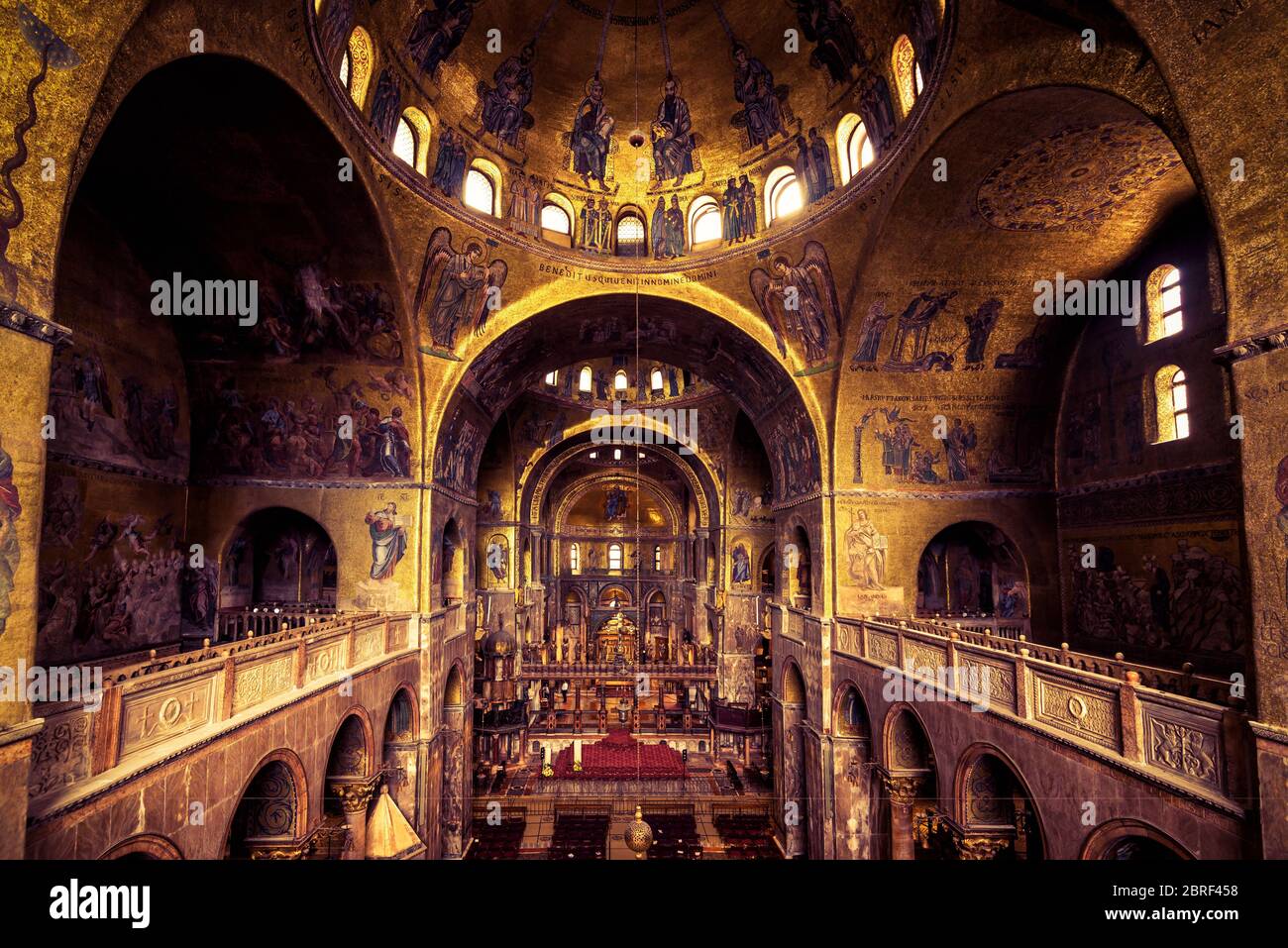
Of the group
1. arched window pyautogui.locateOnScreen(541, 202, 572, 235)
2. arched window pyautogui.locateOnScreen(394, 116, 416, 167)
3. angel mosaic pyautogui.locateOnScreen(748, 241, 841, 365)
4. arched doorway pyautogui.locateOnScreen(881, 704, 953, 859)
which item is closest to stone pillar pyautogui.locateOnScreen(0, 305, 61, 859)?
arched window pyautogui.locateOnScreen(394, 116, 416, 167)

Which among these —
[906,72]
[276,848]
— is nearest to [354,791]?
[276,848]

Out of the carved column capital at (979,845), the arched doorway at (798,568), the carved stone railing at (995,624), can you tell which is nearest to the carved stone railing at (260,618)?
the arched doorway at (798,568)

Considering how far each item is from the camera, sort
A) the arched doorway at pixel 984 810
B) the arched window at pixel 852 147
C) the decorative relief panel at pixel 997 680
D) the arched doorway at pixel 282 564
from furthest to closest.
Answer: the arched doorway at pixel 282 564 → the arched window at pixel 852 147 → the arched doorway at pixel 984 810 → the decorative relief panel at pixel 997 680

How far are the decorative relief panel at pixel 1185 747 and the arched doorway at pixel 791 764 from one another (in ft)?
37.6

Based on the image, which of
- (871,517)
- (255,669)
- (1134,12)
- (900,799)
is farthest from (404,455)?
(1134,12)

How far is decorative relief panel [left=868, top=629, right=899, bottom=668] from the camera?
1271 centimetres

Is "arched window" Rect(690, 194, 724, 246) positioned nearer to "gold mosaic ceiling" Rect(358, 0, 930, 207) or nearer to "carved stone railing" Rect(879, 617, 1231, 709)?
"gold mosaic ceiling" Rect(358, 0, 930, 207)

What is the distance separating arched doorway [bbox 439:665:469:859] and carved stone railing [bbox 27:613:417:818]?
7.99 m

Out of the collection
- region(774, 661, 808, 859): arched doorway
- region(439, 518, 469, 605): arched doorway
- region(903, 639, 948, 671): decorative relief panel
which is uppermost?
region(439, 518, 469, 605): arched doorway

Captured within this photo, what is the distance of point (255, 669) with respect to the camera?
27.9 feet

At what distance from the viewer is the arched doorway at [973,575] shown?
16141mm

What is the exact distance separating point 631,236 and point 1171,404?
12437mm

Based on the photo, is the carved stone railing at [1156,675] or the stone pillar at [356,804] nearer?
the carved stone railing at [1156,675]

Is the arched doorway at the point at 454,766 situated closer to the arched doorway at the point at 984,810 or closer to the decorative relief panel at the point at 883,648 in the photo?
the decorative relief panel at the point at 883,648
